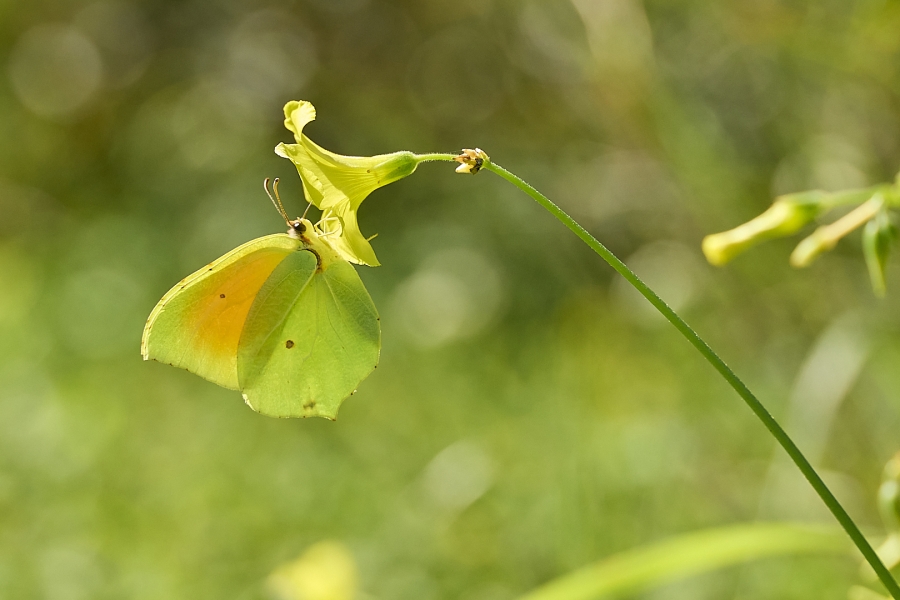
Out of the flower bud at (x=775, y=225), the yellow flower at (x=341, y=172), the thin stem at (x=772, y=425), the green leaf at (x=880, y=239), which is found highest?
the yellow flower at (x=341, y=172)

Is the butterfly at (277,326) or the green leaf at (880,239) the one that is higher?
the butterfly at (277,326)

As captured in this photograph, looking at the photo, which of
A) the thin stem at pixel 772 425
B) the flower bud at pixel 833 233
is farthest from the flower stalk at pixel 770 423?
the flower bud at pixel 833 233

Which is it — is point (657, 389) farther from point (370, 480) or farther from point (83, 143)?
point (83, 143)

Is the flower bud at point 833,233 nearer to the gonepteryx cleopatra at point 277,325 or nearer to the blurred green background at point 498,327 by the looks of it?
the gonepteryx cleopatra at point 277,325

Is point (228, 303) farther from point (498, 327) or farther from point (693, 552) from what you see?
point (498, 327)

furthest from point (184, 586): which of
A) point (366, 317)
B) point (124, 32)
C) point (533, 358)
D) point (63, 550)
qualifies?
point (124, 32)

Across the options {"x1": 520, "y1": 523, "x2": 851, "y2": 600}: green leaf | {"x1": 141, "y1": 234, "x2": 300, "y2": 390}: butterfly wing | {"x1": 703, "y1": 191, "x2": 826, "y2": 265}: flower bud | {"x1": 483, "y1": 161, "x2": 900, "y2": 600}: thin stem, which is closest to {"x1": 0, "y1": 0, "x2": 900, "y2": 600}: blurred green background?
{"x1": 520, "y1": 523, "x2": 851, "y2": 600}: green leaf

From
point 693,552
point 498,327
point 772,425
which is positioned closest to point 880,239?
point 772,425

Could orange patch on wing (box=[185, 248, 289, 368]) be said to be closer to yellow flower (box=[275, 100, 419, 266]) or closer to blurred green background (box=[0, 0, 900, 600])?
yellow flower (box=[275, 100, 419, 266])
